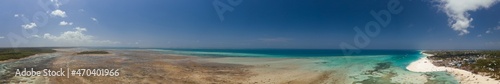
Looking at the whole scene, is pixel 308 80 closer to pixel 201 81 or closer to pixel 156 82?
pixel 201 81

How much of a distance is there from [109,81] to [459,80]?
24286 millimetres

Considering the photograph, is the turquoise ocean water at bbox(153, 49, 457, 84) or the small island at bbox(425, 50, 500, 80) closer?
the turquoise ocean water at bbox(153, 49, 457, 84)

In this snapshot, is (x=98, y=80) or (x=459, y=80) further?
(x=459, y=80)

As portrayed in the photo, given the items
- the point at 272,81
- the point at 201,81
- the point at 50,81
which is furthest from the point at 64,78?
the point at 272,81

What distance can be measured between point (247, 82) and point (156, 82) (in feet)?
19.4

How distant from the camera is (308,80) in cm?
2297

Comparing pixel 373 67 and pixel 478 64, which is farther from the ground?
pixel 478 64

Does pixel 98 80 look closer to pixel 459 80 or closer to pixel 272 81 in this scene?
pixel 272 81

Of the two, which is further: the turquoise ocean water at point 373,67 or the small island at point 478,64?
the small island at point 478,64

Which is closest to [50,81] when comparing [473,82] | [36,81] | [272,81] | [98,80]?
[36,81]

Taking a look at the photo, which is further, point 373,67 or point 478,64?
point 373,67

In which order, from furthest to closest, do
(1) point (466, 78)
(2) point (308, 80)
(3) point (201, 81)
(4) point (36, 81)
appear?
(1) point (466, 78), (2) point (308, 80), (3) point (201, 81), (4) point (36, 81)

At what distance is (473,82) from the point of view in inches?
871

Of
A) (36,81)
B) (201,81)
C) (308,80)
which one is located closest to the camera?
(36,81)
